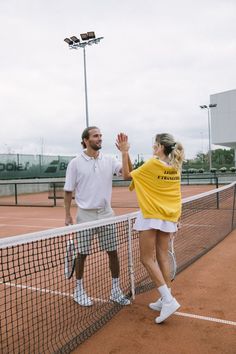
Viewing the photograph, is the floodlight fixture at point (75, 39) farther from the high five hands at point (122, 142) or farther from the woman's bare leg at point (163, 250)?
the woman's bare leg at point (163, 250)

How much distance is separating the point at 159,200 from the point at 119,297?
4.15ft

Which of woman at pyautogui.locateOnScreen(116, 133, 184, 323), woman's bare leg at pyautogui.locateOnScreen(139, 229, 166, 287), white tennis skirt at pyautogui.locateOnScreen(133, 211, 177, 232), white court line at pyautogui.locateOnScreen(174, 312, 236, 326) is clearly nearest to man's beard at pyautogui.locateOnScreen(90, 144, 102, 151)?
woman at pyautogui.locateOnScreen(116, 133, 184, 323)

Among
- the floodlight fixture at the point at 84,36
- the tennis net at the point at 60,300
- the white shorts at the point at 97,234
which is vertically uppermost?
the floodlight fixture at the point at 84,36

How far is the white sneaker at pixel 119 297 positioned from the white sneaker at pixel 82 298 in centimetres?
25

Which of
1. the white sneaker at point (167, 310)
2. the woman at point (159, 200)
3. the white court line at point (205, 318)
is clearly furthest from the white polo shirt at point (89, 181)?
the white court line at point (205, 318)

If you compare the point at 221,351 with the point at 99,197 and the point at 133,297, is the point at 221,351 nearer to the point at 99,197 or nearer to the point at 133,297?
the point at 133,297

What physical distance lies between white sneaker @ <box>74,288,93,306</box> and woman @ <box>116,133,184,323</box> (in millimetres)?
858

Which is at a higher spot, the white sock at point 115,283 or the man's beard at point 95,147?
the man's beard at point 95,147

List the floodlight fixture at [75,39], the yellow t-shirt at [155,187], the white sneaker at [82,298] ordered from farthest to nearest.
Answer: the floodlight fixture at [75,39] < the white sneaker at [82,298] < the yellow t-shirt at [155,187]

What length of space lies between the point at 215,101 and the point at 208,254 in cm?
4738

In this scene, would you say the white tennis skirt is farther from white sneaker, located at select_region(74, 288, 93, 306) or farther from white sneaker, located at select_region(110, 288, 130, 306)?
white sneaker, located at select_region(74, 288, 93, 306)

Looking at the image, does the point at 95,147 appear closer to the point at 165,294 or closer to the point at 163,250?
the point at 163,250

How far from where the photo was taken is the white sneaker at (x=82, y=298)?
4.20 meters

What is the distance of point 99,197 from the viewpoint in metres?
4.13
